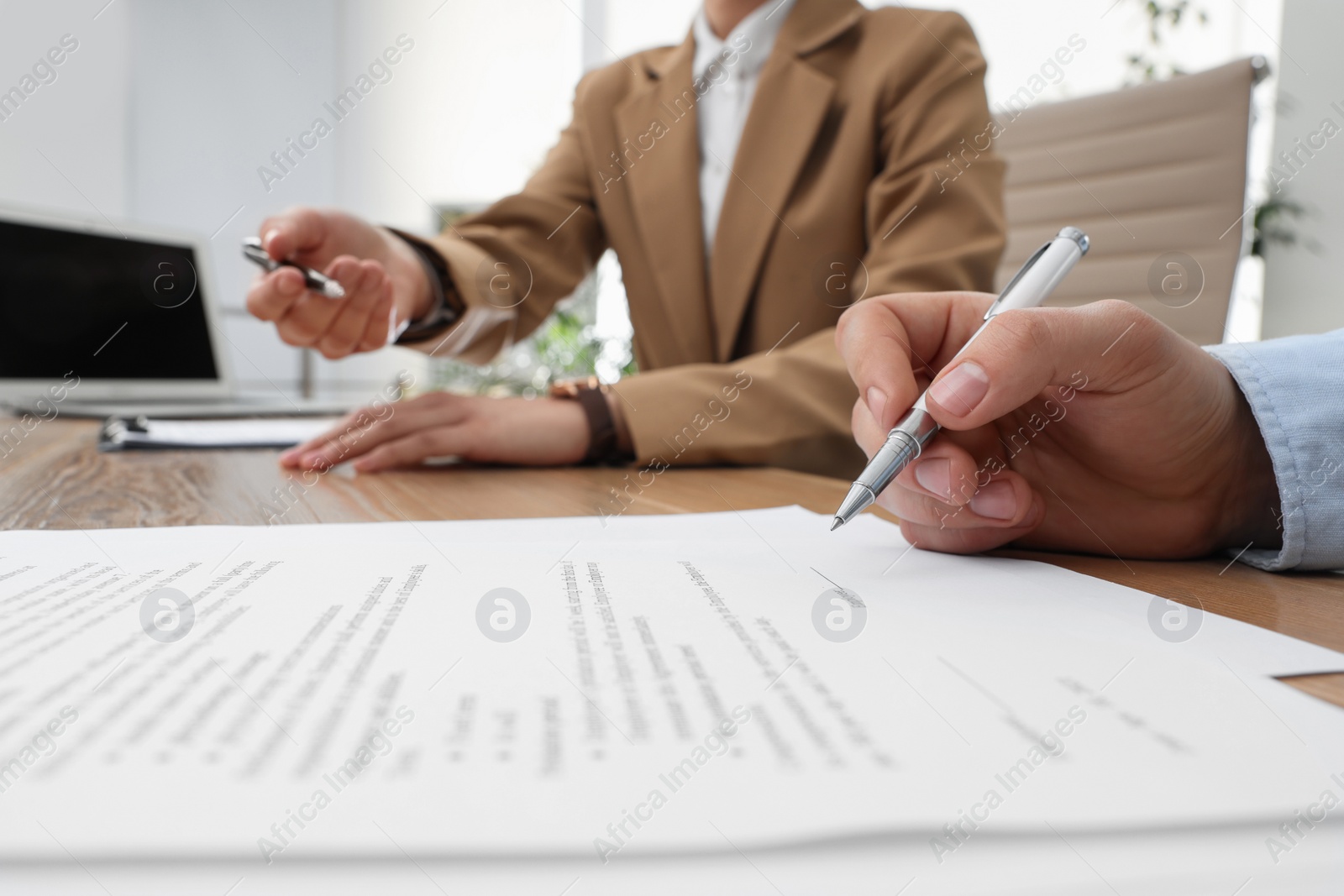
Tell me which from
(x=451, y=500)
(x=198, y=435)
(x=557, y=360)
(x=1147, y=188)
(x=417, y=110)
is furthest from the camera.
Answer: (x=417, y=110)

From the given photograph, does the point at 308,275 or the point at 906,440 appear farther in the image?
the point at 308,275

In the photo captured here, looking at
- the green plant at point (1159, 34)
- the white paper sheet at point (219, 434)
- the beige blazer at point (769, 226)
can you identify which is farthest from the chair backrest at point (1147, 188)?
the green plant at point (1159, 34)

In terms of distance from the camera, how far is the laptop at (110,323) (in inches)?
47.2

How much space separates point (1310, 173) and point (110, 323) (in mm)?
2966

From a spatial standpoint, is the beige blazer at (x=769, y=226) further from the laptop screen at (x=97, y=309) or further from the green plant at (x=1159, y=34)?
the green plant at (x=1159, y=34)

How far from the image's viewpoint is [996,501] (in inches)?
14.4

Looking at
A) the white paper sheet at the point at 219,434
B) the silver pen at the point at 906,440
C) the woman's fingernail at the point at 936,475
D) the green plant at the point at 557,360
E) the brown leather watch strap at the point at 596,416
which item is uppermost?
the silver pen at the point at 906,440

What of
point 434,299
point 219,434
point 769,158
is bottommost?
point 219,434

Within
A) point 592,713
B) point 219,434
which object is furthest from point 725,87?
point 592,713

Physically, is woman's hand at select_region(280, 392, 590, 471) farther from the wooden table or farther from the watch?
the watch

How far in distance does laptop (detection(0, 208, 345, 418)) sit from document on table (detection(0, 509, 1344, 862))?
969 mm

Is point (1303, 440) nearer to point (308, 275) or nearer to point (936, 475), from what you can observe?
point (936, 475)

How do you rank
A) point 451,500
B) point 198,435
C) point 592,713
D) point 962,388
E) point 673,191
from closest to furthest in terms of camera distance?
point 592,713
point 962,388
point 451,500
point 198,435
point 673,191

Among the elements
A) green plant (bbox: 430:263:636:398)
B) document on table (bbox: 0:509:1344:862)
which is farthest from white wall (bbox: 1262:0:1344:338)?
document on table (bbox: 0:509:1344:862)
